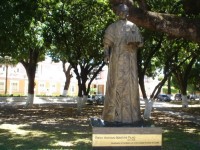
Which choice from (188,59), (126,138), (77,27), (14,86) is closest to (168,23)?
(126,138)

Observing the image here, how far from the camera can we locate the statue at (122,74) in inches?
303

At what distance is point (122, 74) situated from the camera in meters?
7.75

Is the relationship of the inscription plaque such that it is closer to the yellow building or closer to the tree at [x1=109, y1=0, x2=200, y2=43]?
the tree at [x1=109, y1=0, x2=200, y2=43]

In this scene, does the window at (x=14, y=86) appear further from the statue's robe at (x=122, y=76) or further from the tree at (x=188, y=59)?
the statue's robe at (x=122, y=76)

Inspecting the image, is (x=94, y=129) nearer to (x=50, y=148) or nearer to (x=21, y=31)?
(x=50, y=148)

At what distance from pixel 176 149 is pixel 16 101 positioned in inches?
1157

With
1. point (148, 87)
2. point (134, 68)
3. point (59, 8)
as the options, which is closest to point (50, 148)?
point (134, 68)

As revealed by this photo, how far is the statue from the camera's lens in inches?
303

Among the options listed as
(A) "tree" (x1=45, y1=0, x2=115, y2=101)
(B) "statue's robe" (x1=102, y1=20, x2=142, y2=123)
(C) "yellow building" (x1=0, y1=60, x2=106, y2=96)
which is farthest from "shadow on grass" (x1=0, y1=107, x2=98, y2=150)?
(C) "yellow building" (x1=0, y1=60, x2=106, y2=96)

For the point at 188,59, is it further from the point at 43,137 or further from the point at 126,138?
the point at 126,138

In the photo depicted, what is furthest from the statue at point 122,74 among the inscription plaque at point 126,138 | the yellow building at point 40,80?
the yellow building at point 40,80

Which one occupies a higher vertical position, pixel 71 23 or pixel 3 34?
pixel 71 23

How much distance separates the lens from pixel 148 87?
86625mm

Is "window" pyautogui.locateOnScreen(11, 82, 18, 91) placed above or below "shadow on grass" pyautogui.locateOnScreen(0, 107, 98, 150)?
above
